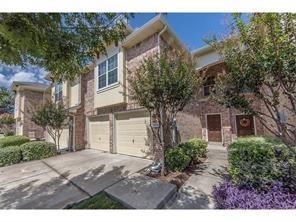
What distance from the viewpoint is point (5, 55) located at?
291 cm

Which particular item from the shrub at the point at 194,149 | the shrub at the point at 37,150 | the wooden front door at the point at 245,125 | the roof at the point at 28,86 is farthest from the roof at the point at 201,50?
the roof at the point at 28,86

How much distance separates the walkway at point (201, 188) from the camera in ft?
12.4

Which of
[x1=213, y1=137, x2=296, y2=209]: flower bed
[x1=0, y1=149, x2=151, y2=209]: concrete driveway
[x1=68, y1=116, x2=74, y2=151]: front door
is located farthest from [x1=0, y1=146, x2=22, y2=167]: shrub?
[x1=213, y1=137, x2=296, y2=209]: flower bed

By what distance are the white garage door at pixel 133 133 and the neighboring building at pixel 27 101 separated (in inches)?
501

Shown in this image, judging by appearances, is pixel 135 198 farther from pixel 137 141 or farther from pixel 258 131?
pixel 258 131

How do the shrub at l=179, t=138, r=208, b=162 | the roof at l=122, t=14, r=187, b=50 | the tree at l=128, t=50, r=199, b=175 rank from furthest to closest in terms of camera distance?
the roof at l=122, t=14, r=187, b=50, the shrub at l=179, t=138, r=208, b=162, the tree at l=128, t=50, r=199, b=175

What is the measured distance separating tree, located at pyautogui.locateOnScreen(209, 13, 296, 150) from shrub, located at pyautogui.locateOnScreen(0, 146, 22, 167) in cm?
1079

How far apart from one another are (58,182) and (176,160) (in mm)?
4316

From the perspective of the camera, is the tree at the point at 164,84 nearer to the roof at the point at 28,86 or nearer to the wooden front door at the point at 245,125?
the wooden front door at the point at 245,125

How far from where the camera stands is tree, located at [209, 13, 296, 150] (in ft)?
10.2

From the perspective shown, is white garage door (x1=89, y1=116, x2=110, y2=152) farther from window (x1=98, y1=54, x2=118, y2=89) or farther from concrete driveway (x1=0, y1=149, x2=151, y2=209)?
concrete driveway (x1=0, y1=149, x2=151, y2=209)

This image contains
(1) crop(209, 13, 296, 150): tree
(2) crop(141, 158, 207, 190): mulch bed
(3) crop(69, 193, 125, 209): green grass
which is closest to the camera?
(1) crop(209, 13, 296, 150): tree

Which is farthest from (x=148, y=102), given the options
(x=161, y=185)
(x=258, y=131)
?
(x=258, y=131)

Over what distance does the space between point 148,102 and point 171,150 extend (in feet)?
7.35
